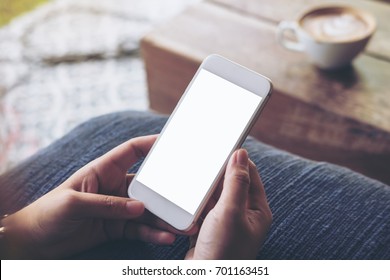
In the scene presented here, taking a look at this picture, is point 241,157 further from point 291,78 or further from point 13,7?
point 13,7

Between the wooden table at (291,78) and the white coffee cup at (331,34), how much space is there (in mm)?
25

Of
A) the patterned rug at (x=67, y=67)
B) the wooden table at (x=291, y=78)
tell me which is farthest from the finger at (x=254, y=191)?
the patterned rug at (x=67, y=67)

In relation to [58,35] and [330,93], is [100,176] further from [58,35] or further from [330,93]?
Answer: [58,35]

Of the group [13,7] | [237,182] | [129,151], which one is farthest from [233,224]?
[13,7]

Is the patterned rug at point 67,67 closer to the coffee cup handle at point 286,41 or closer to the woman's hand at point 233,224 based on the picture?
the coffee cup handle at point 286,41

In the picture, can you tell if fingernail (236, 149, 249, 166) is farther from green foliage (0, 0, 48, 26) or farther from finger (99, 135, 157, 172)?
green foliage (0, 0, 48, 26)

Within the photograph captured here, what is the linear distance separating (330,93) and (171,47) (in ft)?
0.87

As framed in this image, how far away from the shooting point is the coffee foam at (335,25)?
0.75 metres

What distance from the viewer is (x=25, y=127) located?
43.1 inches

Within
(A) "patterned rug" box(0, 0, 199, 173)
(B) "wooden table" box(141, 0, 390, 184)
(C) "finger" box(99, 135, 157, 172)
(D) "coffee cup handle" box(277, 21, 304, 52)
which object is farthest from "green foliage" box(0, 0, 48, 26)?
(C) "finger" box(99, 135, 157, 172)

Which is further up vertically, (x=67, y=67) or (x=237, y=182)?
(x=237, y=182)

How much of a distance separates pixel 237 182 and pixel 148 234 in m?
0.12

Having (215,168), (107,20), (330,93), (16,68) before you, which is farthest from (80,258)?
(107,20)

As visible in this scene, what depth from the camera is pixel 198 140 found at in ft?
1.55
